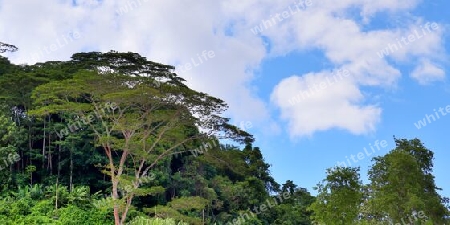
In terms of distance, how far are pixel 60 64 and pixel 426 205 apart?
2034cm

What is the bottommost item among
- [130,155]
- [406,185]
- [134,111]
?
[406,185]

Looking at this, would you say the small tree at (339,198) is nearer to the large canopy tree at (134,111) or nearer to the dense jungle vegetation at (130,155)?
the dense jungle vegetation at (130,155)

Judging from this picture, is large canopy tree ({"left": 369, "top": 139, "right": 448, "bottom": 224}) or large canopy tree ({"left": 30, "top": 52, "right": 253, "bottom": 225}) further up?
large canopy tree ({"left": 30, "top": 52, "right": 253, "bottom": 225})

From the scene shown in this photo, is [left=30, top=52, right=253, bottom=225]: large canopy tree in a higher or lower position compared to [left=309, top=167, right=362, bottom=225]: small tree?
higher

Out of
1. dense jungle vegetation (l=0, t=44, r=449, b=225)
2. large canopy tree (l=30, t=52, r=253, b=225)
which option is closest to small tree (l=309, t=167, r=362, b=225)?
dense jungle vegetation (l=0, t=44, r=449, b=225)

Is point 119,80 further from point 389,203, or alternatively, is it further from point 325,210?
point 389,203

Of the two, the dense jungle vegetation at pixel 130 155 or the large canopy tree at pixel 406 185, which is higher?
the dense jungle vegetation at pixel 130 155

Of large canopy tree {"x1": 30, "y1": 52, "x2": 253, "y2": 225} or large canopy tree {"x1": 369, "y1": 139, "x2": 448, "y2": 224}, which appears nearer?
large canopy tree {"x1": 369, "y1": 139, "x2": 448, "y2": 224}

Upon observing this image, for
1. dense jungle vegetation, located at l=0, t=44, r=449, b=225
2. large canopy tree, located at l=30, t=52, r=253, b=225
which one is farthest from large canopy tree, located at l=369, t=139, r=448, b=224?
large canopy tree, located at l=30, t=52, r=253, b=225

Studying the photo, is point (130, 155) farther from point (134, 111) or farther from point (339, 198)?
point (339, 198)

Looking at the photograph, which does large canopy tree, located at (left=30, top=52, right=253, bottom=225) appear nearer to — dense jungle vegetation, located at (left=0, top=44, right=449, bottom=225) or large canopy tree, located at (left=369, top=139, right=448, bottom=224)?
dense jungle vegetation, located at (left=0, top=44, right=449, bottom=225)

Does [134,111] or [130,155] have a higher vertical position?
[134,111]

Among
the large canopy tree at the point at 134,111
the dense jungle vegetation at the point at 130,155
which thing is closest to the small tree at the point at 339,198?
the dense jungle vegetation at the point at 130,155

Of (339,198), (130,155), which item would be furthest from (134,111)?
(339,198)
